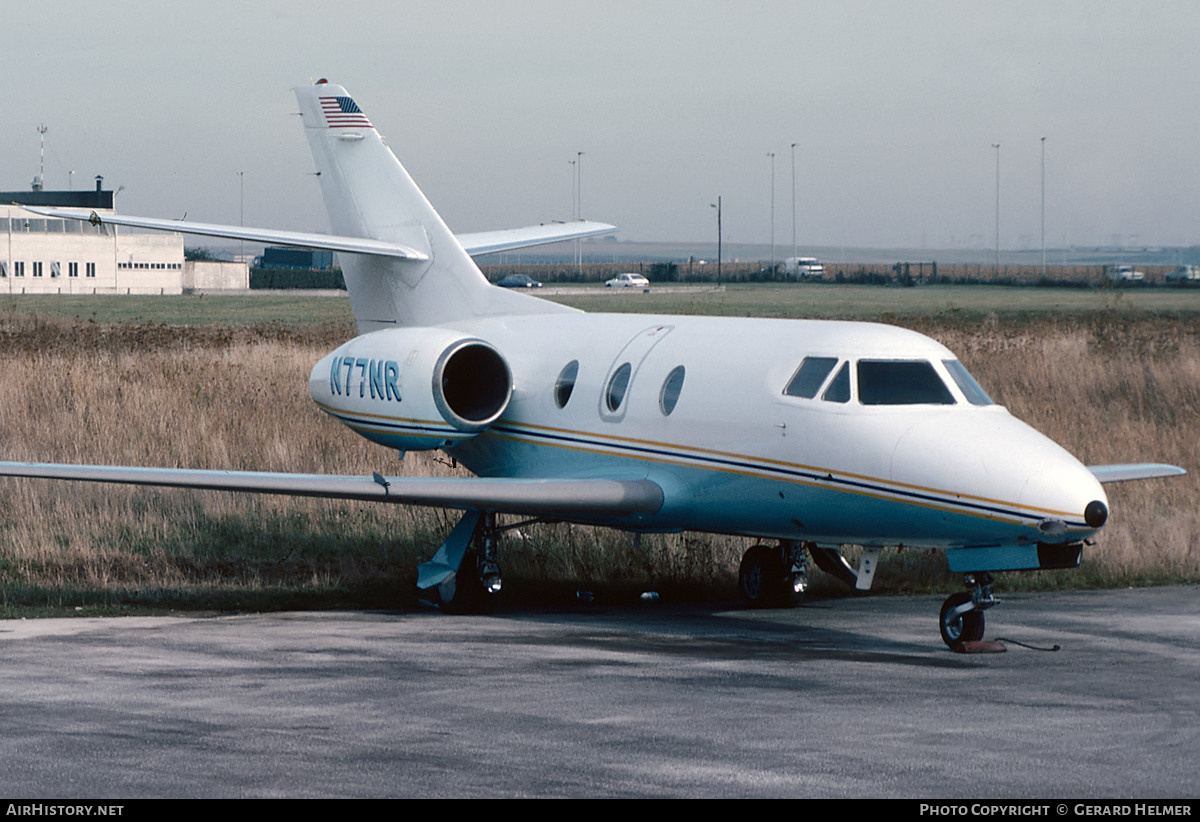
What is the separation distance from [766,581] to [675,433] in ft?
Result: 6.70

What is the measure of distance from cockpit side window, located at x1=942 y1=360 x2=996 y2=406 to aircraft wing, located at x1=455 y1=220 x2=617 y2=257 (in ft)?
25.4

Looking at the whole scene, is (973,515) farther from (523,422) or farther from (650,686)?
(523,422)

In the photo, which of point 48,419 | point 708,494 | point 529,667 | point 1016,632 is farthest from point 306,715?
point 48,419

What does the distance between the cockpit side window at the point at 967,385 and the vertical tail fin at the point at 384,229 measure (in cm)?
542

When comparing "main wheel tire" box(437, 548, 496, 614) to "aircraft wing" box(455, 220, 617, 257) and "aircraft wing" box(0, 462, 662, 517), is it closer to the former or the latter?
"aircraft wing" box(0, 462, 662, 517)

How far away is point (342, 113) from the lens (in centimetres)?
1758

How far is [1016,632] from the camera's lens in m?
12.0

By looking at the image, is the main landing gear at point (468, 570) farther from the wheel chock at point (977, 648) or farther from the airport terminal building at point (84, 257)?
the airport terminal building at point (84, 257)

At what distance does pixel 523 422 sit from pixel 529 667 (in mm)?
4379

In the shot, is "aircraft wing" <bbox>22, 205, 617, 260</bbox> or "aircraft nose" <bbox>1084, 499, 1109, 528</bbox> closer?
"aircraft nose" <bbox>1084, 499, 1109, 528</bbox>

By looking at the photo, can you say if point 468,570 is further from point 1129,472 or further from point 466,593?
point 1129,472

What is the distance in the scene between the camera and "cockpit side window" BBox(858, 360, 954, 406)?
441 inches

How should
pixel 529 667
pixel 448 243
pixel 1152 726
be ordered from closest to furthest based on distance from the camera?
pixel 1152 726
pixel 529 667
pixel 448 243

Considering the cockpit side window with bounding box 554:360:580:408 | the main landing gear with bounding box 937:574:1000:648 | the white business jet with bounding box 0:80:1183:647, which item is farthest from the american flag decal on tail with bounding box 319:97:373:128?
the main landing gear with bounding box 937:574:1000:648
